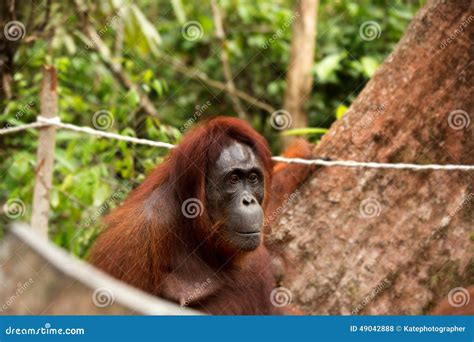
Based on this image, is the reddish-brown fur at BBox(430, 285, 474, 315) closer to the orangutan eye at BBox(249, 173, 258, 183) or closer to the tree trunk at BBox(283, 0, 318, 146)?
the orangutan eye at BBox(249, 173, 258, 183)

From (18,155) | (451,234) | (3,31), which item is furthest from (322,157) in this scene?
(3,31)

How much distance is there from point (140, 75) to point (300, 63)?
2593mm

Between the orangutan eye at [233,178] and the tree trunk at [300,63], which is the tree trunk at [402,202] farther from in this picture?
the tree trunk at [300,63]

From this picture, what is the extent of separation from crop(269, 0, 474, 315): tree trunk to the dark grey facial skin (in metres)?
0.89

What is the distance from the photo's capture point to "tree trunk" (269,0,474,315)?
17.0 feet

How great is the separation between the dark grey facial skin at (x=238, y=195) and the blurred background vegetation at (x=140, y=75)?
1554mm

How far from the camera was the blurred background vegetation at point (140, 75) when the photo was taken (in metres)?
6.05

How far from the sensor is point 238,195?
4465mm

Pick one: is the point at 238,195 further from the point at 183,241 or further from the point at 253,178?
the point at 183,241

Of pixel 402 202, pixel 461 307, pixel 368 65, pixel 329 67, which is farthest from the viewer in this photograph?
pixel 329 67

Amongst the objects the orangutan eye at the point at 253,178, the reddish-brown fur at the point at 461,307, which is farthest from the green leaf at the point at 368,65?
the reddish-brown fur at the point at 461,307

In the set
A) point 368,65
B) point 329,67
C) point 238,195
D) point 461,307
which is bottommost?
point 329,67

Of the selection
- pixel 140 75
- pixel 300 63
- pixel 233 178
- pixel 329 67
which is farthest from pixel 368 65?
pixel 233 178

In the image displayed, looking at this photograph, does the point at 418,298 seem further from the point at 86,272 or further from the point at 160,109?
the point at 160,109
